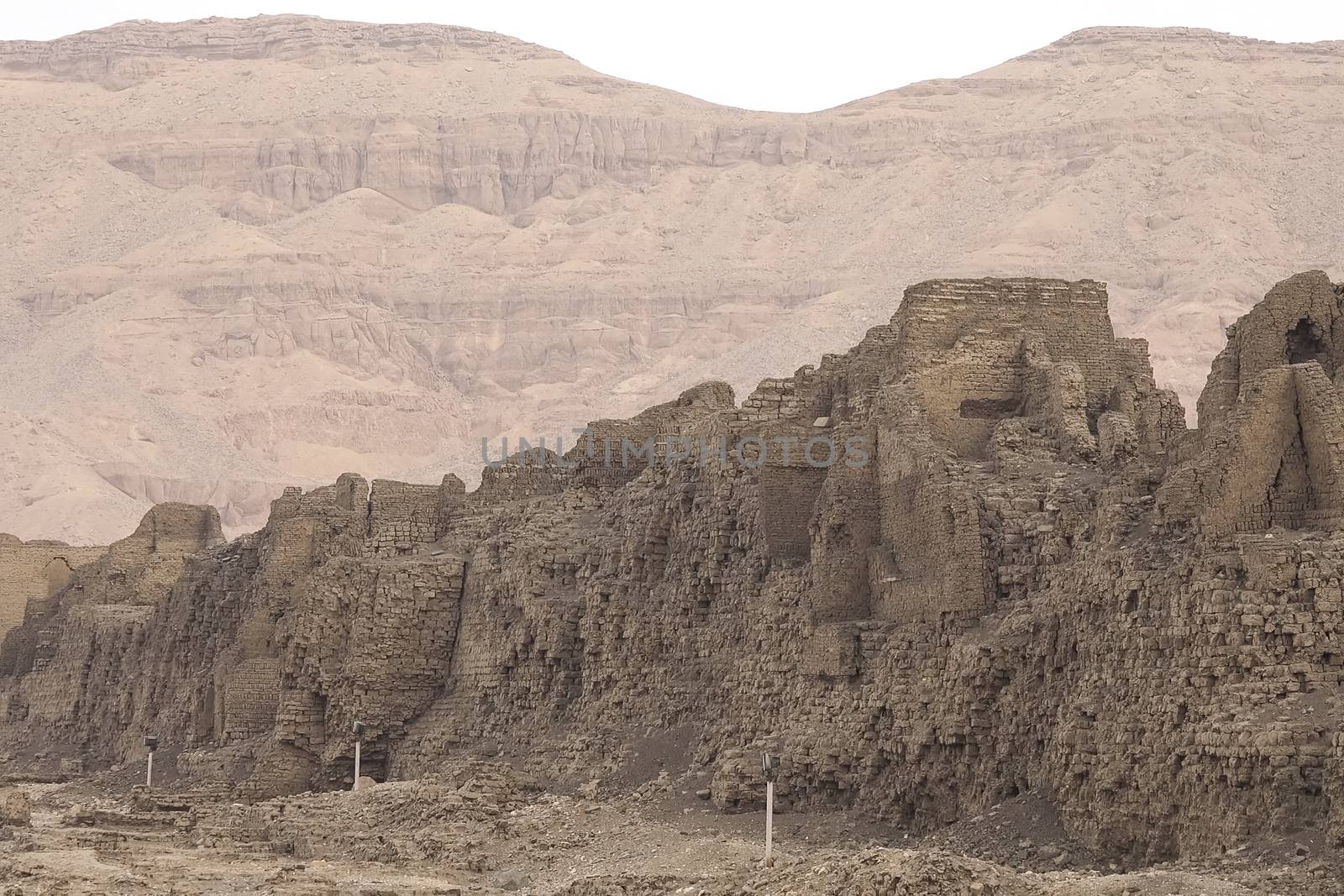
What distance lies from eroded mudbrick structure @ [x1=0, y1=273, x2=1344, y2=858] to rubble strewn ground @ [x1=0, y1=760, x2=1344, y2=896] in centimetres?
74

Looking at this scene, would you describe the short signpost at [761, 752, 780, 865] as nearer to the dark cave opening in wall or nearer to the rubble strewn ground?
the rubble strewn ground

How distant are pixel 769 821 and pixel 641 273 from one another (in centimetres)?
15552

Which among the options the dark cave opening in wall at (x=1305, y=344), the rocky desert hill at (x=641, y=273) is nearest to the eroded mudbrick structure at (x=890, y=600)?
the dark cave opening in wall at (x=1305, y=344)

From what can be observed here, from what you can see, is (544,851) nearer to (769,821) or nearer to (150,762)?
(769,821)

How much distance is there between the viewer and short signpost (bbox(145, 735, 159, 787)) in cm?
5016

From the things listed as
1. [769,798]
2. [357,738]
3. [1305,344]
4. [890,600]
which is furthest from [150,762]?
[1305,344]

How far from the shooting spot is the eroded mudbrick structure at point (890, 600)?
1150 inches

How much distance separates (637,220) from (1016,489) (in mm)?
159533

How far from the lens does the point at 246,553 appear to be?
5800 cm

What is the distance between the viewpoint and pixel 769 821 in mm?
32094

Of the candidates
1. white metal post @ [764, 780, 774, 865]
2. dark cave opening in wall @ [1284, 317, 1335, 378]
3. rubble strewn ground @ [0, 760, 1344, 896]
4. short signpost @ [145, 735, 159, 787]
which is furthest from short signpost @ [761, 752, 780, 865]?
short signpost @ [145, 735, 159, 787]

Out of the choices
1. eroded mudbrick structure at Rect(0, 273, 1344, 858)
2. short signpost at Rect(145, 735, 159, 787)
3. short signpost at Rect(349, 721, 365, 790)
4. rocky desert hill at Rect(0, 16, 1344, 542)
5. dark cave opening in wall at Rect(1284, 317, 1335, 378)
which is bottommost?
short signpost at Rect(145, 735, 159, 787)

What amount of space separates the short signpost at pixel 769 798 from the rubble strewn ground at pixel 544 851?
195 millimetres

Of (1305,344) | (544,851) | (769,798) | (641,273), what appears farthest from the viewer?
(641,273)
